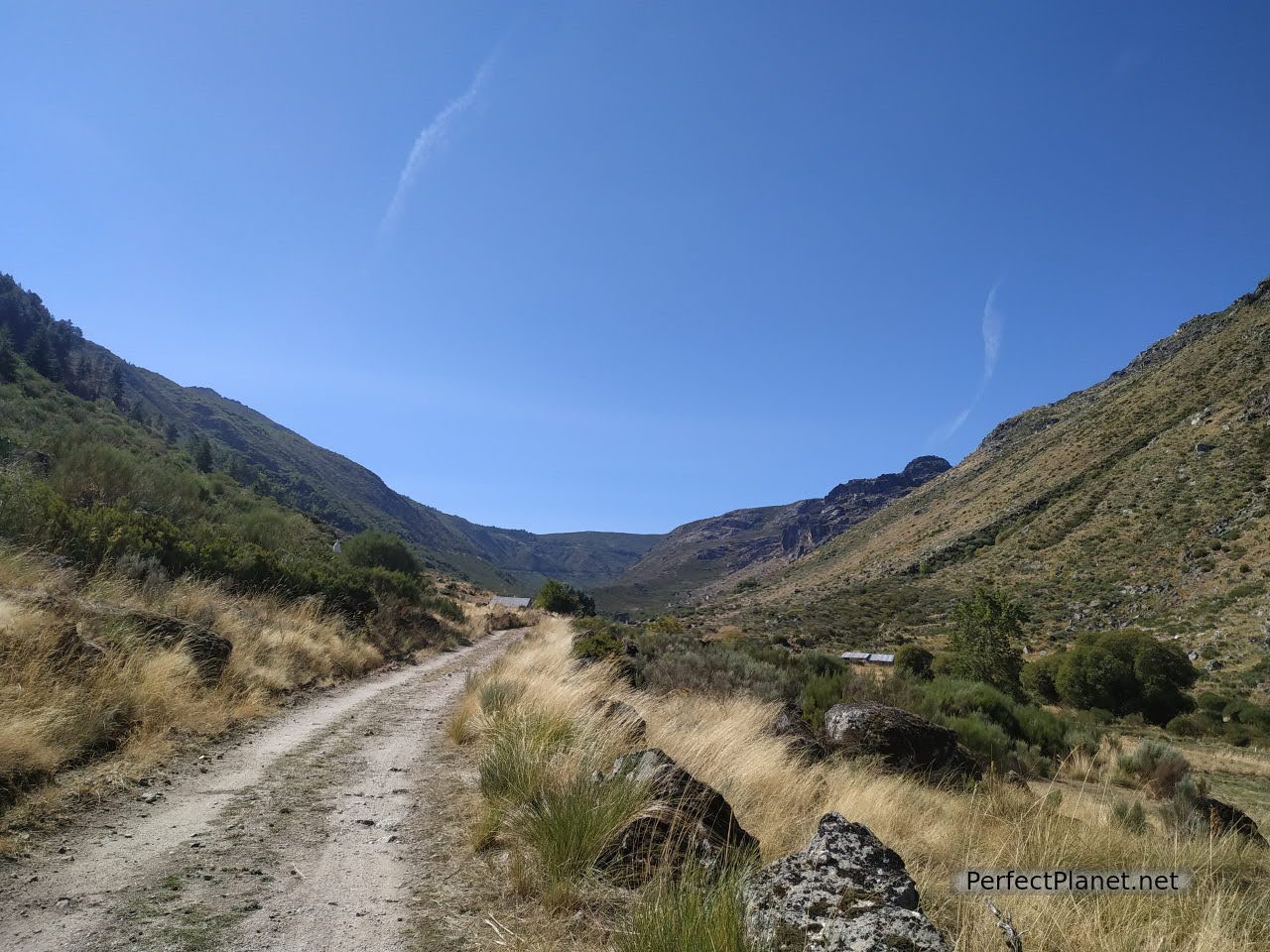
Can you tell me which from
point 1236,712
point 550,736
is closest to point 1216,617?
point 1236,712

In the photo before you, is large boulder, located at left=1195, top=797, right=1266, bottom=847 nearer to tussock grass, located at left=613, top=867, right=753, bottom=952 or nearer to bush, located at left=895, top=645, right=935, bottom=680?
tussock grass, located at left=613, top=867, right=753, bottom=952

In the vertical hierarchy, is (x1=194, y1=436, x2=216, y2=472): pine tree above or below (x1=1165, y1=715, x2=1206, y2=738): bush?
above

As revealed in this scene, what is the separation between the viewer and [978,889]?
3.77m

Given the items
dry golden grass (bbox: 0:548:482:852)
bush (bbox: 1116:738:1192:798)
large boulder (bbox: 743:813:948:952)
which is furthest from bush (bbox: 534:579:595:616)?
large boulder (bbox: 743:813:948:952)

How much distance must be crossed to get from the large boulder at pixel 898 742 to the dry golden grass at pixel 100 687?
887 centimetres

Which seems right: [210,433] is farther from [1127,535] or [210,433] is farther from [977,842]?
[977,842]

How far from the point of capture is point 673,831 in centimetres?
397

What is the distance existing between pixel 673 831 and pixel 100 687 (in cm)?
623

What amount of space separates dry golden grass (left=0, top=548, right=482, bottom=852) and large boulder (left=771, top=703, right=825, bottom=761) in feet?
23.2

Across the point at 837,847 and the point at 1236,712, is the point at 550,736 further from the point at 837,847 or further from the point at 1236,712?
the point at 1236,712

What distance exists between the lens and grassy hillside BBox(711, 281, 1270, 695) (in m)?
41.9

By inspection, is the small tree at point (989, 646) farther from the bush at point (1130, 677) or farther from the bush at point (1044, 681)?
the bush at point (1130, 677)

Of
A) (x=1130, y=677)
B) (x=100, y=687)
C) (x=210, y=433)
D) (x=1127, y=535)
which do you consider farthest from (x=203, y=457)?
(x=1127, y=535)

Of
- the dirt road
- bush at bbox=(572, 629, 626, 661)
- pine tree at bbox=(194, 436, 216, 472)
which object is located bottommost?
the dirt road
